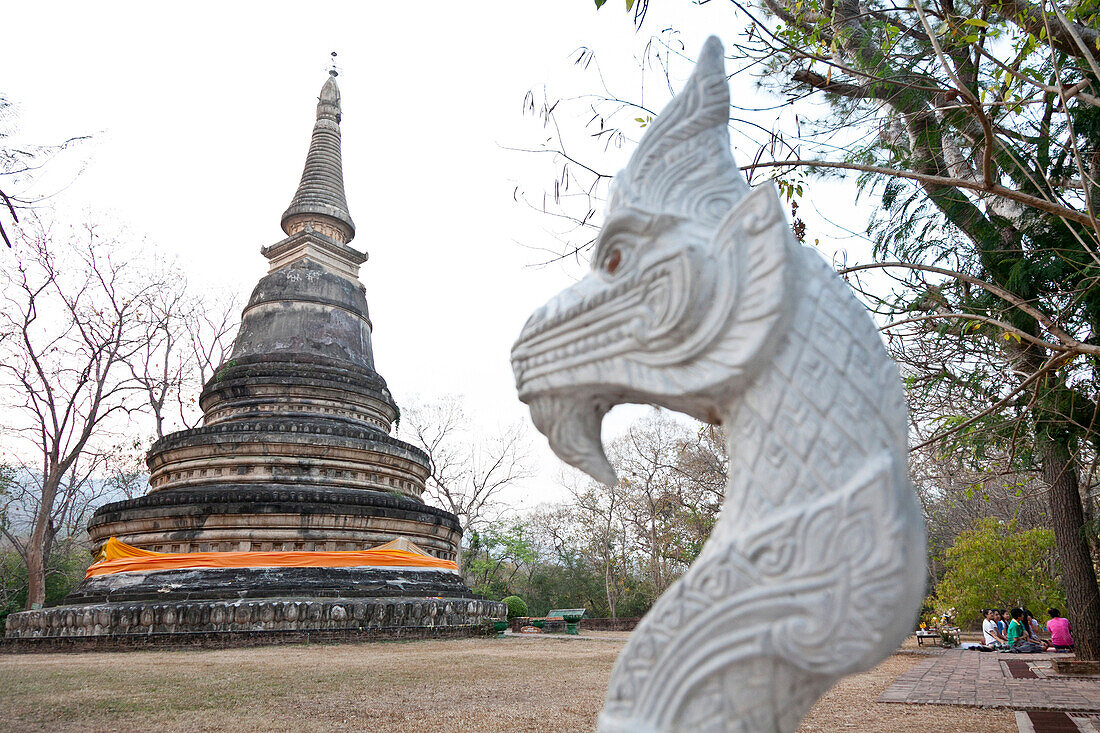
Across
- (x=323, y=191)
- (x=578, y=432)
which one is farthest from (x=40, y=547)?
(x=578, y=432)

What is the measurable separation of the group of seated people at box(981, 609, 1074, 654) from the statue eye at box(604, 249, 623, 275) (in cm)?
1371

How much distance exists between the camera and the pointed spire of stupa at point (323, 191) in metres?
16.2

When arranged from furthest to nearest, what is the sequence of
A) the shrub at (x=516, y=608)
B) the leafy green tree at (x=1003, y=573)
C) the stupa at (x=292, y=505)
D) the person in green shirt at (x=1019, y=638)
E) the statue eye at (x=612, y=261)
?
the shrub at (x=516, y=608)
the leafy green tree at (x=1003, y=573)
the person in green shirt at (x=1019, y=638)
the stupa at (x=292, y=505)
the statue eye at (x=612, y=261)

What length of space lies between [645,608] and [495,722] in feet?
81.1

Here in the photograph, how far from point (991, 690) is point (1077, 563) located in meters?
2.38

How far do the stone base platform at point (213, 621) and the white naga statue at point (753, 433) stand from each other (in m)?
9.21

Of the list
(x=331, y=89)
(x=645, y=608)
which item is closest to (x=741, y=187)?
(x=331, y=89)

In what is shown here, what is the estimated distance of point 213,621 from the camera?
9.21 metres

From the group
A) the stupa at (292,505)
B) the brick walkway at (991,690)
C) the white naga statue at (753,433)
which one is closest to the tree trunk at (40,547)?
the stupa at (292,505)

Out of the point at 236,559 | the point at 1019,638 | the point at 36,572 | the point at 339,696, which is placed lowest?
the point at 1019,638

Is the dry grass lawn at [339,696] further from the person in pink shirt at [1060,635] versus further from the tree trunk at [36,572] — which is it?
Answer: the tree trunk at [36,572]

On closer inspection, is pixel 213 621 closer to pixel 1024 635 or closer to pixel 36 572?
pixel 36 572

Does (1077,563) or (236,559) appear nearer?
(1077,563)

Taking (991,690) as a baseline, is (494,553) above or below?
above
